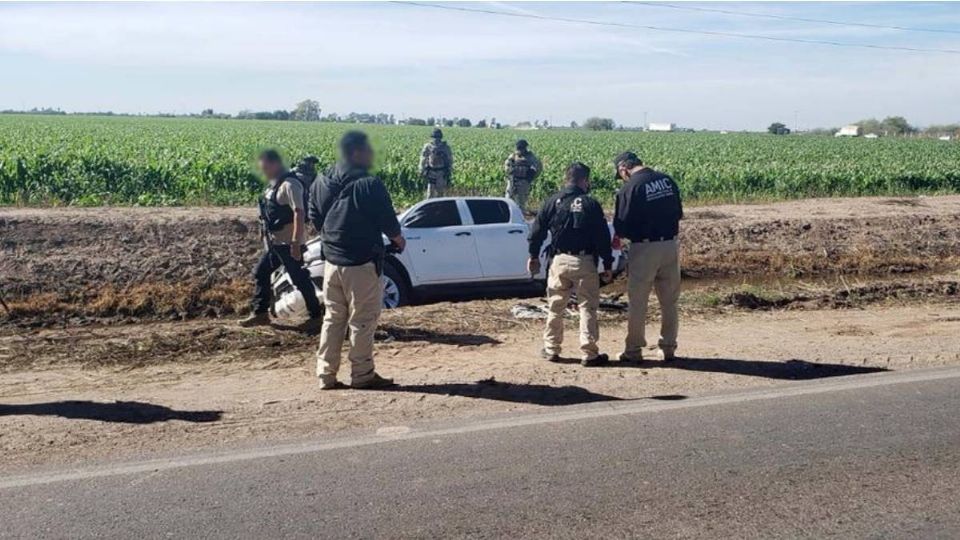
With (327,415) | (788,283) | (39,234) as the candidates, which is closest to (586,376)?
(327,415)

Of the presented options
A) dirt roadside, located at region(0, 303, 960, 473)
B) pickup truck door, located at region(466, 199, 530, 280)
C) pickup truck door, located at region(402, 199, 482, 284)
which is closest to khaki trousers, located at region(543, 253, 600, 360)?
dirt roadside, located at region(0, 303, 960, 473)

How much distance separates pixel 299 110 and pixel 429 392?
9951 millimetres

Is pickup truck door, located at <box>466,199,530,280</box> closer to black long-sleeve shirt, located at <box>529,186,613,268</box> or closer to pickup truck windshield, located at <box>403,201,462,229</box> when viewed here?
pickup truck windshield, located at <box>403,201,462,229</box>

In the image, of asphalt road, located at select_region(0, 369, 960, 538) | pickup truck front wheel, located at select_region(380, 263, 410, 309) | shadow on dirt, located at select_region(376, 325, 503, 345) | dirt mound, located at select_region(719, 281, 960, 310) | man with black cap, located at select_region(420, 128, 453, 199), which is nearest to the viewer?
asphalt road, located at select_region(0, 369, 960, 538)

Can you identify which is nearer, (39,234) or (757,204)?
(39,234)

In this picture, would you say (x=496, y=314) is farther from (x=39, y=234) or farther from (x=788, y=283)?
(x=39, y=234)

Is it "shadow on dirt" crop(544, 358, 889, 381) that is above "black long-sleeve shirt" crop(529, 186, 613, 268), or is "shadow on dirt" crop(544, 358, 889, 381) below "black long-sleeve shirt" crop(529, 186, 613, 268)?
below

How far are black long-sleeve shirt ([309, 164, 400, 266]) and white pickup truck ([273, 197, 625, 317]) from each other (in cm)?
458

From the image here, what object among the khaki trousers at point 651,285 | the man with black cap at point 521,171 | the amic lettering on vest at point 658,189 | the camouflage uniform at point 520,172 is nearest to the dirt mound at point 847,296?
the khaki trousers at point 651,285

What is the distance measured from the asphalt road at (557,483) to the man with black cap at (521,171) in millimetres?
12305

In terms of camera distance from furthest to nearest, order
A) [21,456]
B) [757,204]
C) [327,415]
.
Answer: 1. [757,204]
2. [327,415]
3. [21,456]

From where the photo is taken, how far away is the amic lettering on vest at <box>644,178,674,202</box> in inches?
332

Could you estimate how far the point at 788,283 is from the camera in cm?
1550

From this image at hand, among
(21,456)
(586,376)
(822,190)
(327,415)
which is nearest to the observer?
(21,456)
